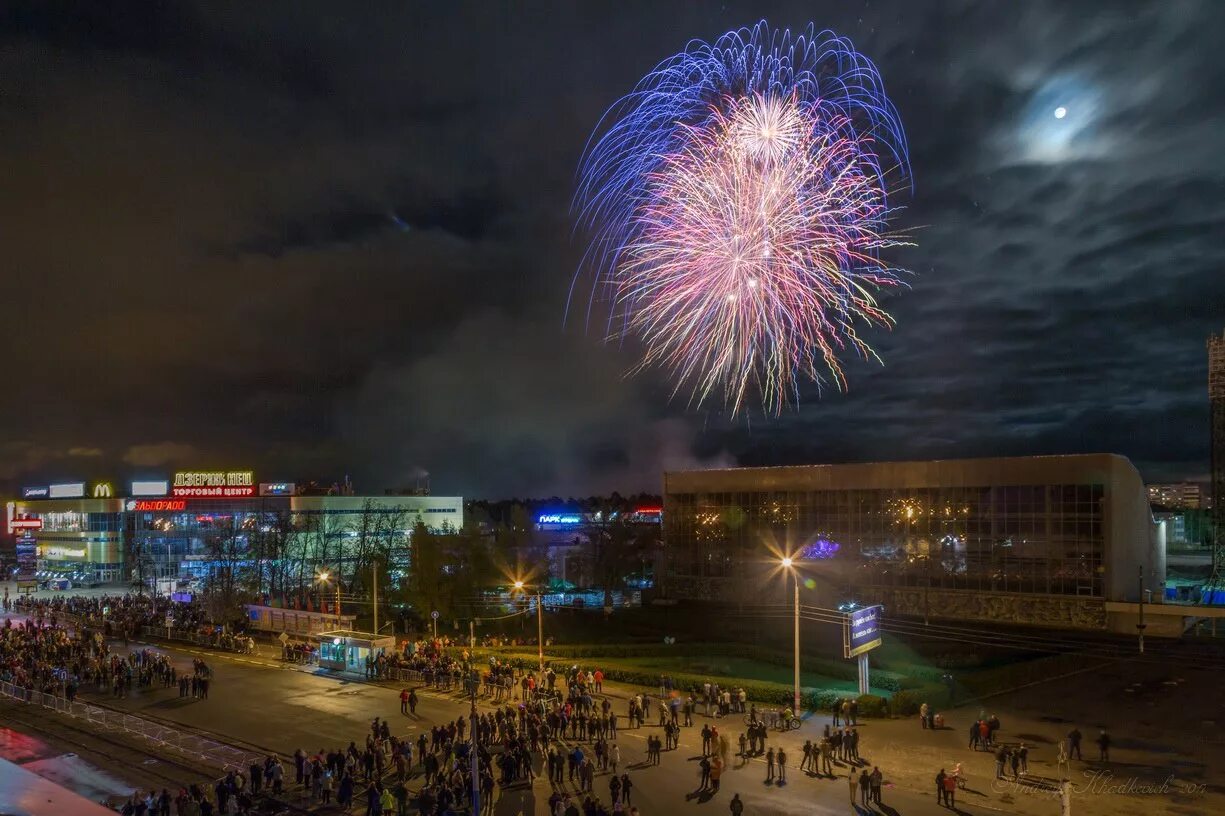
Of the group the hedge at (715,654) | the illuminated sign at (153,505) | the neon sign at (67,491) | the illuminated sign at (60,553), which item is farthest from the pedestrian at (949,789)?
the neon sign at (67,491)

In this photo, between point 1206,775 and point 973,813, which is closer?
point 973,813

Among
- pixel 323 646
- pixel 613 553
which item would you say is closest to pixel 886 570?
pixel 613 553

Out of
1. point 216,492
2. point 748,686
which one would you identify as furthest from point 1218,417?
point 216,492

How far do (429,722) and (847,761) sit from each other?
14984mm

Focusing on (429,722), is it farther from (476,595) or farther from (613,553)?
(613,553)

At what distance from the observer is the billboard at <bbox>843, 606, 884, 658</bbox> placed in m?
30.8

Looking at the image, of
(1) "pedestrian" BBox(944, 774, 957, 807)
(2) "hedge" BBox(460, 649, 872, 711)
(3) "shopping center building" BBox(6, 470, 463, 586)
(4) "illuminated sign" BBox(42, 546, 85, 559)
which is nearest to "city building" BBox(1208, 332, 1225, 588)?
(2) "hedge" BBox(460, 649, 872, 711)

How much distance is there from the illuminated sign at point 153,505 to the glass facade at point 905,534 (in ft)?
224

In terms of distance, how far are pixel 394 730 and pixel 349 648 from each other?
12.4 meters

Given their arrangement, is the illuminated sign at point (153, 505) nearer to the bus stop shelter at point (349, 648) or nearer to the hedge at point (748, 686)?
the bus stop shelter at point (349, 648)

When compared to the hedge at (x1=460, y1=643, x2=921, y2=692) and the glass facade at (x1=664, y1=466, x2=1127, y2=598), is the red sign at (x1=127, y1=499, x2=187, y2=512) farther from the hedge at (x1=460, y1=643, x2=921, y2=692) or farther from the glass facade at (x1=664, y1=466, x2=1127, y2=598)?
the hedge at (x1=460, y1=643, x2=921, y2=692)

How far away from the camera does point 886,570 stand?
61.5 metres

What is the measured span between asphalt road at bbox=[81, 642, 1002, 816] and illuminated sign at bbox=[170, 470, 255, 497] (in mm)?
69367

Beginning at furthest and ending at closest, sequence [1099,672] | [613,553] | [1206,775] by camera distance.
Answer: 1. [613,553]
2. [1099,672]
3. [1206,775]
